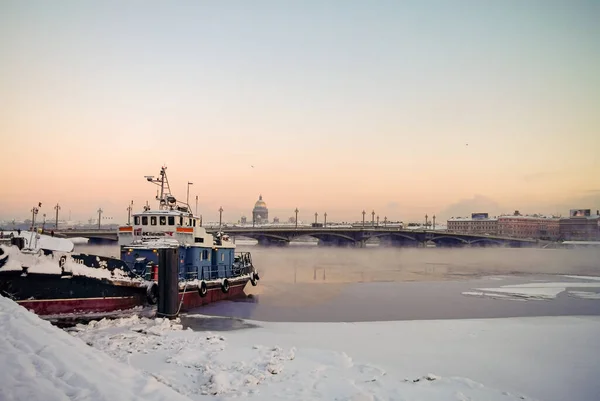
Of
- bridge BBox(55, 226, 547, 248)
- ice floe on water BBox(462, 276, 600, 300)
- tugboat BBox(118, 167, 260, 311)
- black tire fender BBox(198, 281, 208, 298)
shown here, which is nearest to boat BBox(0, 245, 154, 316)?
tugboat BBox(118, 167, 260, 311)

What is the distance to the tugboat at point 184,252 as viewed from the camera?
25531 millimetres

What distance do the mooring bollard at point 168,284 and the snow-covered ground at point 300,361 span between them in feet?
8.24

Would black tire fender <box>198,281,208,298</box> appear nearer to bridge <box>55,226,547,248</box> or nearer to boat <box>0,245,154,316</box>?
boat <box>0,245,154,316</box>

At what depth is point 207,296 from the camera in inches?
1063

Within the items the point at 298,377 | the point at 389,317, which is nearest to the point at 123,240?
the point at 389,317

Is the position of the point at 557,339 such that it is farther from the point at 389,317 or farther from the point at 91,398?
the point at 91,398

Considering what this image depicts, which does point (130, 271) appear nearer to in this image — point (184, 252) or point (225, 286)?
point (184, 252)

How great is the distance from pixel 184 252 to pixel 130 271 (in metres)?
4.86

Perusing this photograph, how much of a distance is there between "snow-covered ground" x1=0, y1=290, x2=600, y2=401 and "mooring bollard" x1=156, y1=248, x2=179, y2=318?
2.51 meters

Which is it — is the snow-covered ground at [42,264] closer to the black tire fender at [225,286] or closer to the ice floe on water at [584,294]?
the black tire fender at [225,286]

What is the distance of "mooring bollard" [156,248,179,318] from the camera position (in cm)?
2095

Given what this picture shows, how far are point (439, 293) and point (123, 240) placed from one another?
23043 millimetres

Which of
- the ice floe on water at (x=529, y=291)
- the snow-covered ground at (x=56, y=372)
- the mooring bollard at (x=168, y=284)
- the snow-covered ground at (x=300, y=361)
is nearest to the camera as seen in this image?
the snow-covered ground at (x=56, y=372)

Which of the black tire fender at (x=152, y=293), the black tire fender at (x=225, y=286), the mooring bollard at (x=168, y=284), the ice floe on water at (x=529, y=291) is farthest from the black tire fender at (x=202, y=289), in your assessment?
the ice floe on water at (x=529, y=291)
